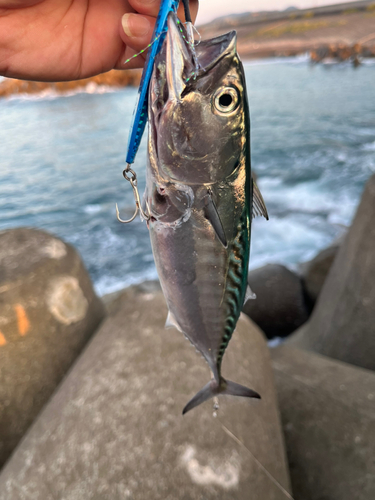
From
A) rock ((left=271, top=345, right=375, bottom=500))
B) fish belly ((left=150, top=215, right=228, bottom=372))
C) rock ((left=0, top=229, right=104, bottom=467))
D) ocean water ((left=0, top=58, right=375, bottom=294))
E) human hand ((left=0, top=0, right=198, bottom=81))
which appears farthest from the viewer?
ocean water ((left=0, top=58, right=375, bottom=294))

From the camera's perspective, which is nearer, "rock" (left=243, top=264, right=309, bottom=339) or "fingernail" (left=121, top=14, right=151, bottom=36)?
"fingernail" (left=121, top=14, right=151, bottom=36)

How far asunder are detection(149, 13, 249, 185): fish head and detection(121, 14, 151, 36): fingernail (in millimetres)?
314

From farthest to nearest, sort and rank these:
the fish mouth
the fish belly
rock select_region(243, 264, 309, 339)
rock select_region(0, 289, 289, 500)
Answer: rock select_region(243, 264, 309, 339), rock select_region(0, 289, 289, 500), the fish belly, the fish mouth

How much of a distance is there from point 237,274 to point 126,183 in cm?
933

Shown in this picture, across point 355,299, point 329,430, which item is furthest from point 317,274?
point 329,430

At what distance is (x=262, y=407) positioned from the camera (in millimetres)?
1723

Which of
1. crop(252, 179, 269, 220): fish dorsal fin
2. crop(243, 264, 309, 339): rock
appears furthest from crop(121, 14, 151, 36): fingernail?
crop(243, 264, 309, 339): rock

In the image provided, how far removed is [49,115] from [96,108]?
4.15 meters

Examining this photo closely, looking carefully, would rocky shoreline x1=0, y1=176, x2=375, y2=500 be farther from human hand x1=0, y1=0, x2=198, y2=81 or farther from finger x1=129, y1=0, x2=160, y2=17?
finger x1=129, y1=0, x2=160, y2=17

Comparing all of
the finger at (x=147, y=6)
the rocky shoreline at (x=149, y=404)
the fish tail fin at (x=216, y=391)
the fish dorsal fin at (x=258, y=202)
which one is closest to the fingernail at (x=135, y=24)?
the finger at (x=147, y=6)

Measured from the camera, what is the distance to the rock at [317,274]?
14.0ft

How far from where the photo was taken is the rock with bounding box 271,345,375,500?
1.72 metres

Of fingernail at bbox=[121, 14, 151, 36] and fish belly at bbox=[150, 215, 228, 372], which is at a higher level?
fingernail at bbox=[121, 14, 151, 36]

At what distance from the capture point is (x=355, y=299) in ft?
8.77
